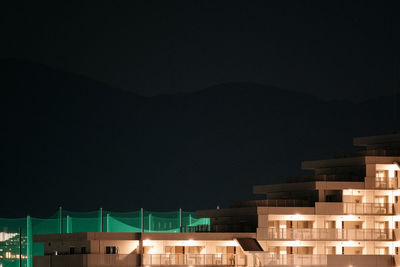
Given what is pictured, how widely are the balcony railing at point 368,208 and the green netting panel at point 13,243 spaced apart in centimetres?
3499

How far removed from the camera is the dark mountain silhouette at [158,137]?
179000 millimetres

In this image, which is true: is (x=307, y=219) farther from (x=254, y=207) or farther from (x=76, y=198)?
(x=76, y=198)

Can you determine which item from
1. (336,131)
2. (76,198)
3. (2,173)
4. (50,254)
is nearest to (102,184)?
(76,198)

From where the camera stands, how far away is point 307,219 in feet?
247

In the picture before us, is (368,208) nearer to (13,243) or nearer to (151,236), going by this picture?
(151,236)

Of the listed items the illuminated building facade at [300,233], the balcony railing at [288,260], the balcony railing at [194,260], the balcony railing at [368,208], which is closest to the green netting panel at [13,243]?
the illuminated building facade at [300,233]

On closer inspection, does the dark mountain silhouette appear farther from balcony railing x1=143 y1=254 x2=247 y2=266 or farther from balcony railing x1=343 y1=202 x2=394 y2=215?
balcony railing x1=143 y1=254 x2=247 y2=266

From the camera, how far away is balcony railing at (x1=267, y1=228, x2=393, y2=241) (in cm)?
7319

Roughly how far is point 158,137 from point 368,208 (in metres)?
117

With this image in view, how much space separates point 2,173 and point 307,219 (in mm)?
108689

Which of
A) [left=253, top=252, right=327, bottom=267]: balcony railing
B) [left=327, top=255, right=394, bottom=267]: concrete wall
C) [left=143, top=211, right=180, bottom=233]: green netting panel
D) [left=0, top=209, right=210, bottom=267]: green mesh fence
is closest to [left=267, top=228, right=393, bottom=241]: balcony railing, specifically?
[left=327, top=255, right=394, bottom=267]: concrete wall

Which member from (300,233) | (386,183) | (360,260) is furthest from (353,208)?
(360,260)

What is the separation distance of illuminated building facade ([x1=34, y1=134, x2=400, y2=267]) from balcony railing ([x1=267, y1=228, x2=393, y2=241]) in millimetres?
73

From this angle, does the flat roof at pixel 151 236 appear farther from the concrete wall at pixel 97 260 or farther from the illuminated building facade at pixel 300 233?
the concrete wall at pixel 97 260
